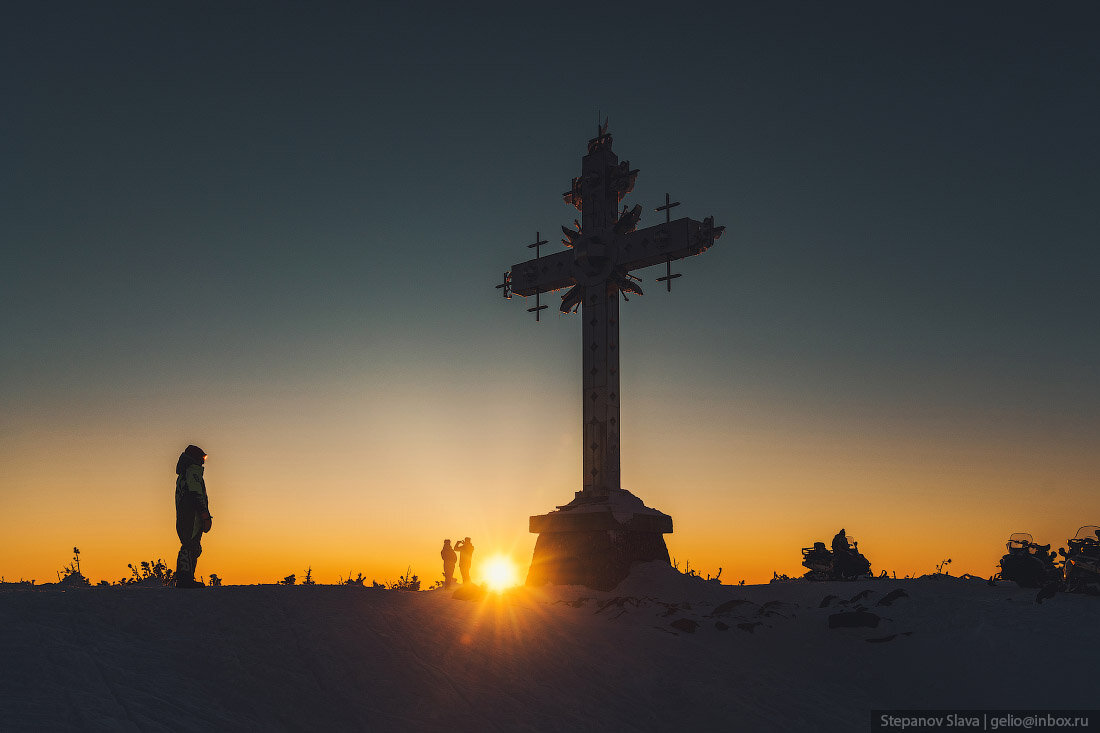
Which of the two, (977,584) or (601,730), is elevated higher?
(977,584)

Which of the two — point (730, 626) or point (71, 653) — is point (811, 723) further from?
point (71, 653)

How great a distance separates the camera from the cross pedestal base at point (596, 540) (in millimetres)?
15039

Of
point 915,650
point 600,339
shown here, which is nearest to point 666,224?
point 600,339

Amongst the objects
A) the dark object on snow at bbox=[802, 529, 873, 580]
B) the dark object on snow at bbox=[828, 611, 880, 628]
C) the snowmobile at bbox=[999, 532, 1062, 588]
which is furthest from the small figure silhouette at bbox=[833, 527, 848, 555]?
the dark object on snow at bbox=[828, 611, 880, 628]

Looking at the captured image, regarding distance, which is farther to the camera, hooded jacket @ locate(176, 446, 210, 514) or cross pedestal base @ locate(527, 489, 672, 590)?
cross pedestal base @ locate(527, 489, 672, 590)

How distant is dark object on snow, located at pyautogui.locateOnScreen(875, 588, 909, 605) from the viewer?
12461mm

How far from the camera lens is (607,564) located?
14.9 meters

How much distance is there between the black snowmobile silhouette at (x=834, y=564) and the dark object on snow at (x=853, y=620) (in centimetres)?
552

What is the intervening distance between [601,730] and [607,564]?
7.23m

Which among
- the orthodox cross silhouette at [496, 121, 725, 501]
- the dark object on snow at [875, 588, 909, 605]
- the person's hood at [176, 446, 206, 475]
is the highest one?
the orthodox cross silhouette at [496, 121, 725, 501]

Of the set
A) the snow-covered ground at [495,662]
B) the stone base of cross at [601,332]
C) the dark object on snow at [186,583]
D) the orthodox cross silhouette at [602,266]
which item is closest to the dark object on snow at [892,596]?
the snow-covered ground at [495,662]

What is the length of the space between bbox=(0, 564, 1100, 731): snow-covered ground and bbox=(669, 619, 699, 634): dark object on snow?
33 mm

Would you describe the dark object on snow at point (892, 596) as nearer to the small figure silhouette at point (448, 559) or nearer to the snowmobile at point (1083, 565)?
the snowmobile at point (1083, 565)

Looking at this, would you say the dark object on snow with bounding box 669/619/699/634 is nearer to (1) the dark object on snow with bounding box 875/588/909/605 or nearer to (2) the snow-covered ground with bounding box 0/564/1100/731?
(2) the snow-covered ground with bounding box 0/564/1100/731
